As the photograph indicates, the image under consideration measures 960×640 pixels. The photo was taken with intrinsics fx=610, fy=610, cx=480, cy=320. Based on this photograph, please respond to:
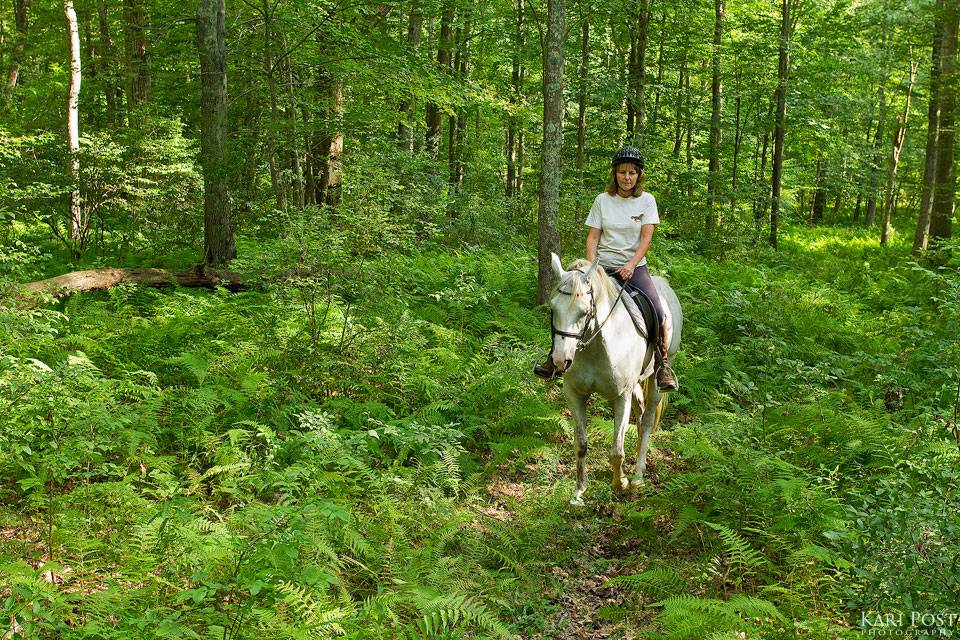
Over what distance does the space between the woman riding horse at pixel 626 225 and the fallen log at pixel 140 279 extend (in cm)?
586

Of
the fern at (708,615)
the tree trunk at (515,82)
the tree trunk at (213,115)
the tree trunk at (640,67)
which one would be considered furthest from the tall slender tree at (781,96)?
the fern at (708,615)

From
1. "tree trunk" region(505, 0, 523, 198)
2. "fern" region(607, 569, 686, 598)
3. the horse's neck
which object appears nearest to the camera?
"fern" region(607, 569, 686, 598)

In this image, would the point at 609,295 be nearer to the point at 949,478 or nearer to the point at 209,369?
the point at 949,478

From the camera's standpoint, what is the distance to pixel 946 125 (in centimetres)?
1742

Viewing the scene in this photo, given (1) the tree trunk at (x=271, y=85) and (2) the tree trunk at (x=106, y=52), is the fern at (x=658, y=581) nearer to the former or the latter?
(1) the tree trunk at (x=271, y=85)

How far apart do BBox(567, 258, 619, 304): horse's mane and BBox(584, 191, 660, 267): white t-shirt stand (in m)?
0.55

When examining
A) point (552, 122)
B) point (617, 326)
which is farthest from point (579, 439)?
point (552, 122)

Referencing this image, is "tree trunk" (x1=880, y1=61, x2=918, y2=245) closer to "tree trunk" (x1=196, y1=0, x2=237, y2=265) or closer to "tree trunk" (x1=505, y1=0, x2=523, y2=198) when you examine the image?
"tree trunk" (x1=505, y1=0, x2=523, y2=198)

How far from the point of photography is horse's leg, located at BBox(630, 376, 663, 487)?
715cm

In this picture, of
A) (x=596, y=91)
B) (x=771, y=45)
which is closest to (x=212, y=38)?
(x=596, y=91)

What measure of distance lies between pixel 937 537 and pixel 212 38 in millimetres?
12568

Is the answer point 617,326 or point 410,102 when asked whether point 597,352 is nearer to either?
point 617,326

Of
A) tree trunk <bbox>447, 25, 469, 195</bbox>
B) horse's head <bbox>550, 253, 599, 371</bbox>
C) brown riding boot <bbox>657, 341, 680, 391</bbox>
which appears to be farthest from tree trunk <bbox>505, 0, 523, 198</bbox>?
horse's head <bbox>550, 253, 599, 371</bbox>

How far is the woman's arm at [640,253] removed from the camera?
658 centimetres
